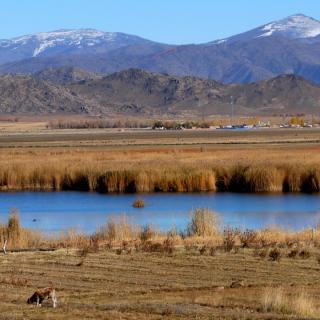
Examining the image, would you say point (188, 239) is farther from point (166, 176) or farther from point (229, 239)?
point (166, 176)

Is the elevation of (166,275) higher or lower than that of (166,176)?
higher

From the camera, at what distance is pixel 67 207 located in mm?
41375

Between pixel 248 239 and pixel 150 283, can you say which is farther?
pixel 248 239

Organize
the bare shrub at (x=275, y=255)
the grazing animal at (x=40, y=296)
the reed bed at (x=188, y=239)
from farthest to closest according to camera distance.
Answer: the reed bed at (x=188, y=239), the bare shrub at (x=275, y=255), the grazing animal at (x=40, y=296)

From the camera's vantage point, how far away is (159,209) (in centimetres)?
3922

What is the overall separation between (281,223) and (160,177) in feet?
50.9

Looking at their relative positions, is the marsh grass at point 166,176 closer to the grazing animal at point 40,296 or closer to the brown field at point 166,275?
the brown field at point 166,275

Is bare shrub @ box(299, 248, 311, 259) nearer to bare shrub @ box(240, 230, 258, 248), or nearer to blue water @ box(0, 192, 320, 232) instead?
bare shrub @ box(240, 230, 258, 248)

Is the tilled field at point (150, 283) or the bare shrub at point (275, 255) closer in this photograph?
the tilled field at point (150, 283)

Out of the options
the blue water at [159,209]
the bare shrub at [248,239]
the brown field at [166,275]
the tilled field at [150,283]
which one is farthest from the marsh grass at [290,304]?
the blue water at [159,209]

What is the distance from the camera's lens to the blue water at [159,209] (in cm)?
3416

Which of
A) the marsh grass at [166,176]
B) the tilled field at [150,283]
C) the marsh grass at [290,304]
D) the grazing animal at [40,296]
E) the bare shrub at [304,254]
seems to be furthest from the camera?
the marsh grass at [166,176]

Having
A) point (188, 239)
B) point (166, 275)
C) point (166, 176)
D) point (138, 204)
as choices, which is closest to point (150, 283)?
point (166, 275)

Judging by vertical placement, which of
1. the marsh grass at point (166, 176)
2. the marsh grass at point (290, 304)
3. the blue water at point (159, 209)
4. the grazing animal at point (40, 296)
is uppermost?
the grazing animal at point (40, 296)
